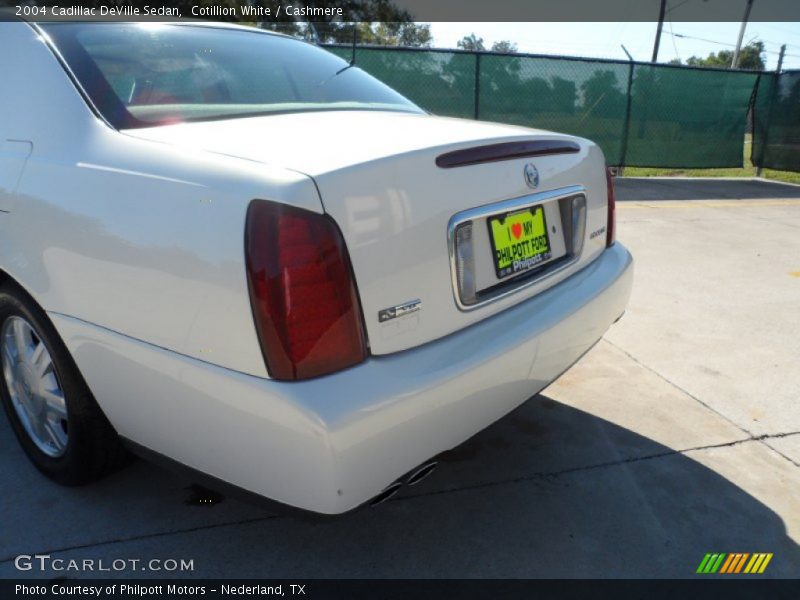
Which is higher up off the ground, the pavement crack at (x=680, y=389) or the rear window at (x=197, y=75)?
the rear window at (x=197, y=75)

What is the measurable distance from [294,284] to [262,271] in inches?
3.1

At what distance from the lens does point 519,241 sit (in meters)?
2.14

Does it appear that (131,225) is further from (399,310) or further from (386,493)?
(386,493)

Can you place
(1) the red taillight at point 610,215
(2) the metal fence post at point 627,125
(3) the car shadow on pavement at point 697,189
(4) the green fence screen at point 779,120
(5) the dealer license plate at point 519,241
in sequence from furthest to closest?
(4) the green fence screen at point 779,120, (2) the metal fence post at point 627,125, (3) the car shadow on pavement at point 697,189, (1) the red taillight at point 610,215, (5) the dealer license plate at point 519,241

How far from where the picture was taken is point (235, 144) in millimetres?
1800

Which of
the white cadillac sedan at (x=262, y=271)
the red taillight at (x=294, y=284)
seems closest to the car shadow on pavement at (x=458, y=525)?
the white cadillac sedan at (x=262, y=271)

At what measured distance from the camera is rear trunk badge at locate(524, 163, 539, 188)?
2125mm

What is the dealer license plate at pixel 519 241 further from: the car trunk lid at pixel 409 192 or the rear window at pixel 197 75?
the rear window at pixel 197 75

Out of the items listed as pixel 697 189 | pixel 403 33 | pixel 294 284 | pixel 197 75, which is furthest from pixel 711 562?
pixel 403 33

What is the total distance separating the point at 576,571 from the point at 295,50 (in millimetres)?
2385

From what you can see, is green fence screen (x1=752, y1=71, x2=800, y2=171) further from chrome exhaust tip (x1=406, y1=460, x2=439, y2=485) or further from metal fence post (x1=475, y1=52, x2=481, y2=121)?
chrome exhaust tip (x1=406, y1=460, x2=439, y2=485)

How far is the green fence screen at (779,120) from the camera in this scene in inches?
470

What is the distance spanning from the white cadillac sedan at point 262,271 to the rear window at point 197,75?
12mm
